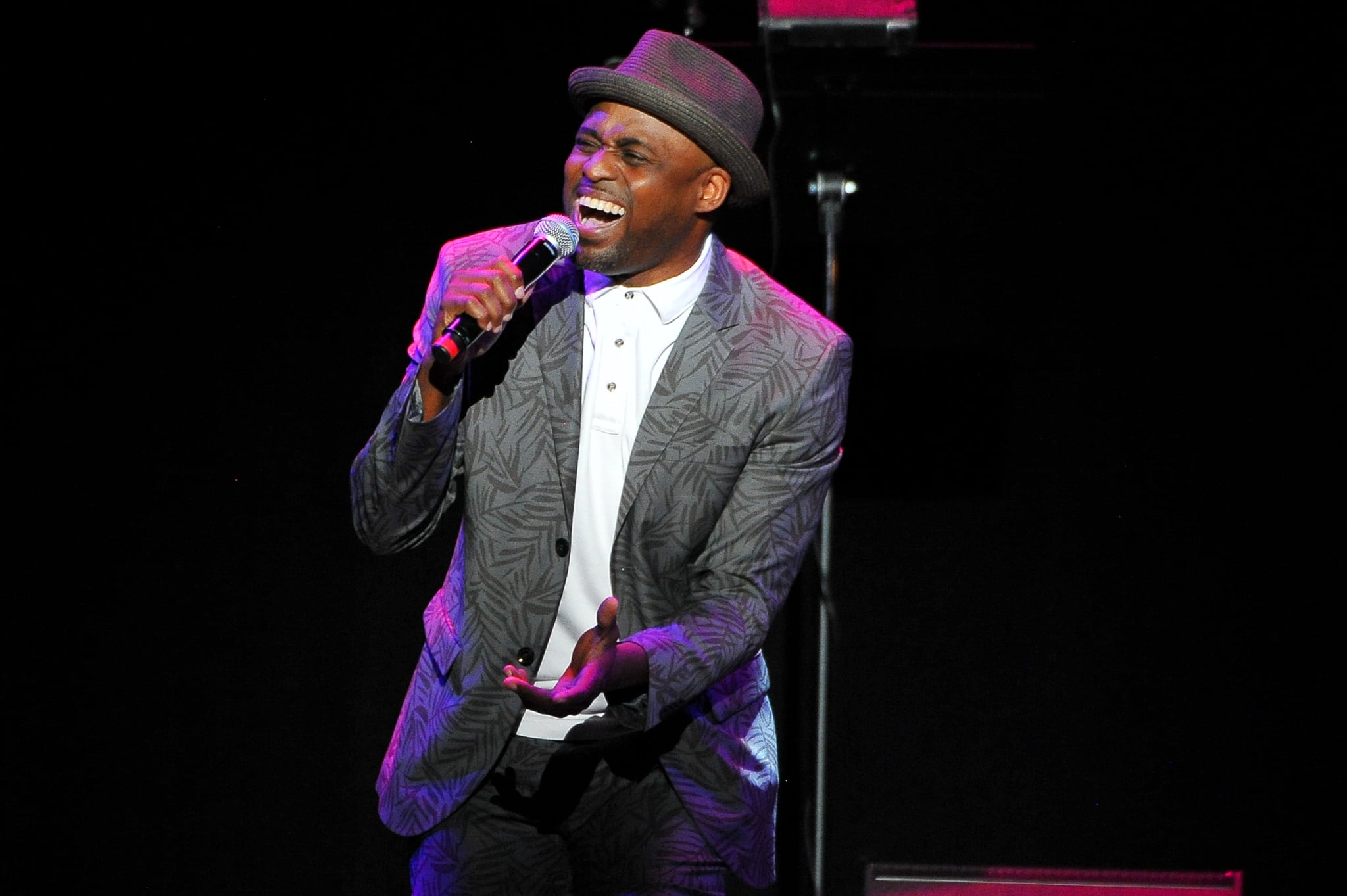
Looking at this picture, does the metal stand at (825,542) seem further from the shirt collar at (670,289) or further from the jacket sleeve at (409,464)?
the jacket sleeve at (409,464)

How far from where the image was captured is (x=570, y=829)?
85.1 inches

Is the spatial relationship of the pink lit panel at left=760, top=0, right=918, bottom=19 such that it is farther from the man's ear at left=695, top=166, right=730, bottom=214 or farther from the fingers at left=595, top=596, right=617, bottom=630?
the fingers at left=595, top=596, right=617, bottom=630

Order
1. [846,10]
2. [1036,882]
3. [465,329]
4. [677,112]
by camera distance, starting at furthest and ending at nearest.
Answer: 1. [1036,882]
2. [846,10]
3. [677,112]
4. [465,329]

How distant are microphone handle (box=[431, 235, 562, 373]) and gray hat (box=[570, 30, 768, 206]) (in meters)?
0.32

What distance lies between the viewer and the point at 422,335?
2.07 meters

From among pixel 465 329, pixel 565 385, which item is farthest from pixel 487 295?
pixel 565 385

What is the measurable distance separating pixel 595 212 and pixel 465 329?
0.43m

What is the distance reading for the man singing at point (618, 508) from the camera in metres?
2.08

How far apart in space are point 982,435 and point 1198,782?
35.4 inches

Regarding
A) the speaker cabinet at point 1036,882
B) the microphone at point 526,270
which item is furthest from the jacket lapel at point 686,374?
the speaker cabinet at point 1036,882

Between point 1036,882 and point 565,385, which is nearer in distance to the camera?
point 565,385

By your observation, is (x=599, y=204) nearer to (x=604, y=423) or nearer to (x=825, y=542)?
(x=604, y=423)

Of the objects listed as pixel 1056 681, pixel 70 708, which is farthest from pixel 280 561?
pixel 1056 681

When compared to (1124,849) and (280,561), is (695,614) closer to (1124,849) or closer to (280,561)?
(280,561)
